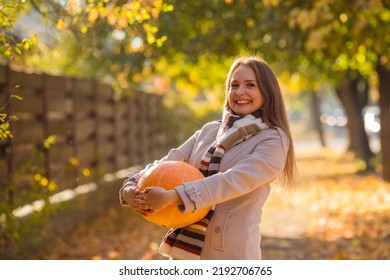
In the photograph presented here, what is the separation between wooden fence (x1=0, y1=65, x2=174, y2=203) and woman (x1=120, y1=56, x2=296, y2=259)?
86.9 inches


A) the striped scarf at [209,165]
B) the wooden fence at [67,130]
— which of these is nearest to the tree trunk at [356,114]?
the wooden fence at [67,130]

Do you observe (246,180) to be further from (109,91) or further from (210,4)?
(109,91)

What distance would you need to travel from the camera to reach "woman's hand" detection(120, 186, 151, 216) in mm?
3302

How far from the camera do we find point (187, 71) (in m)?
15.2

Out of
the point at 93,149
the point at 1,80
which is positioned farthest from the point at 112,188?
the point at 1,80

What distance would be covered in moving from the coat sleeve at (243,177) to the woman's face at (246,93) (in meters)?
0.17

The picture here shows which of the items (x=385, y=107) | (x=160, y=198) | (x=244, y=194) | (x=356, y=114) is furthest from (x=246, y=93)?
(x=356, y=114)

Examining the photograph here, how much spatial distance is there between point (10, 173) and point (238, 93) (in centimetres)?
443

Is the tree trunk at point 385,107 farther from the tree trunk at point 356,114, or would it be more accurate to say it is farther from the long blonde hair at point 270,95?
the long blonde hair at point 270,95

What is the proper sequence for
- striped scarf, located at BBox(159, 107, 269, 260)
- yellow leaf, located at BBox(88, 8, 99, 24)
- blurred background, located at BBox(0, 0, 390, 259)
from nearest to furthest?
striped scarf, located at BBox(159, 107, 269, 260), yellow leaf, located at BBox(88, 8, 99, 24), blurred background, located at BBox(0, 0, 390, 259)

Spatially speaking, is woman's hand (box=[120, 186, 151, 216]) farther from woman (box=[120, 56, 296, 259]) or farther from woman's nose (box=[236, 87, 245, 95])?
woman's nose (box=[236, 87, 245, 95])

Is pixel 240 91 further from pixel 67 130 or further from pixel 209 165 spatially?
pixel 67 130

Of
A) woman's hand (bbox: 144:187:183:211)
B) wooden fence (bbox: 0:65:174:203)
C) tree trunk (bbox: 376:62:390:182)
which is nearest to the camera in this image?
woman's hand (bbox: 144:187:183:211)

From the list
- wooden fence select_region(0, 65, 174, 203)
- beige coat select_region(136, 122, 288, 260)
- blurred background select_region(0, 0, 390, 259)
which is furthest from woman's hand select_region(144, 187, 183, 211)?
wooden fence select_region(0, 65, 174, 203)
